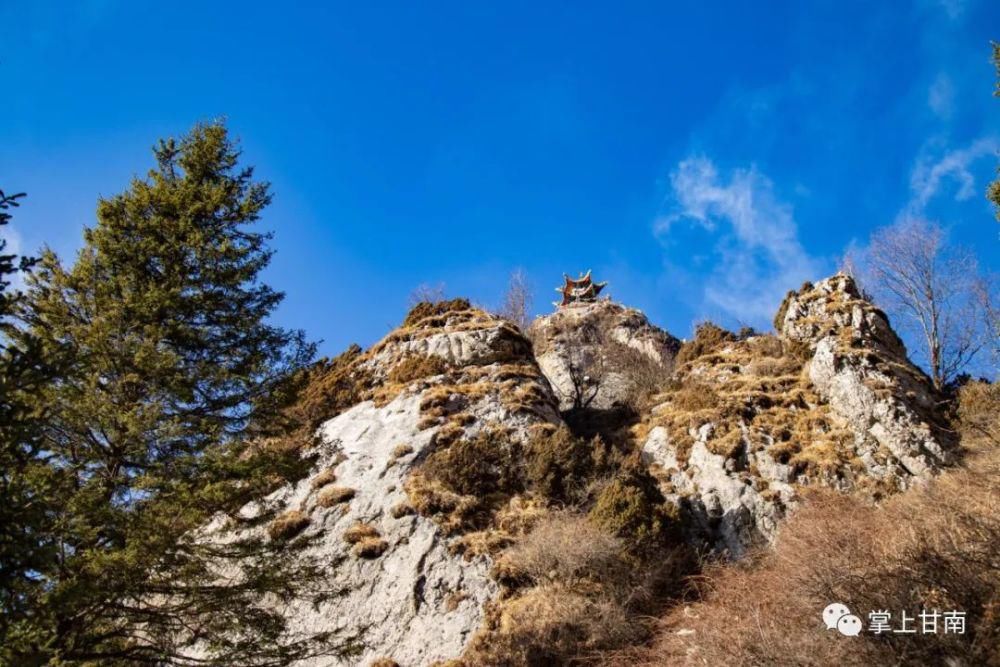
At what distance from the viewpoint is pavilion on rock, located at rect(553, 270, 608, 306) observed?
42.6 m

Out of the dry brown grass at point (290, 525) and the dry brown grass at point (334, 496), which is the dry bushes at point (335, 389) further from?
the dry brown grass at point (290, 525)

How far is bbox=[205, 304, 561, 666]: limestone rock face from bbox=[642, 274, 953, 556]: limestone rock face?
13.0ft

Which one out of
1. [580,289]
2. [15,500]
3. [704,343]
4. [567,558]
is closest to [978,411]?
[704,343]

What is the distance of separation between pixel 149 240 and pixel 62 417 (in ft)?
10.9

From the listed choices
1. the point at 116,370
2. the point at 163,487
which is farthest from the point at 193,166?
the point at 163,487

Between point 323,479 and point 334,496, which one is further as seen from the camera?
point 323,479

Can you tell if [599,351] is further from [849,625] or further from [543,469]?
[849,625]

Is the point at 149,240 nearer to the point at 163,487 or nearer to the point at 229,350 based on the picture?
the point at 229,350

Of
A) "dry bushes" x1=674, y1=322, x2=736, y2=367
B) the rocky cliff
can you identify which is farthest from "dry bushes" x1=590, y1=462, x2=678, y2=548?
"dry bushes" x1=674, y1=322, x2=736, y2=367

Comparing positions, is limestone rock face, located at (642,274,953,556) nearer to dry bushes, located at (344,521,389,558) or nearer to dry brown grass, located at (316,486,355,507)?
dry bushes, located at (344,521,389,558)

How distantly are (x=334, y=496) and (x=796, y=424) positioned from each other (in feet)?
38.4

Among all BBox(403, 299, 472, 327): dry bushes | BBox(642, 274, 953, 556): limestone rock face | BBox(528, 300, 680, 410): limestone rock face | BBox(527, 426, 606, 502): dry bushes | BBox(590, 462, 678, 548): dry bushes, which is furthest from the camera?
BBox(528, 300, 680, 410): limestone rock face

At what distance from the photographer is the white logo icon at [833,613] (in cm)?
691

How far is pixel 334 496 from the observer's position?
1417cm
